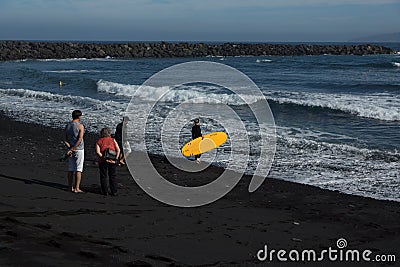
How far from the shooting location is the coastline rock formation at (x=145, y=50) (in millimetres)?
72062

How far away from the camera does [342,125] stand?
18141 mm

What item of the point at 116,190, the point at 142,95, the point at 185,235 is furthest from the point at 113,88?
the point at 185,235

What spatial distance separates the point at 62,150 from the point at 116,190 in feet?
14.6

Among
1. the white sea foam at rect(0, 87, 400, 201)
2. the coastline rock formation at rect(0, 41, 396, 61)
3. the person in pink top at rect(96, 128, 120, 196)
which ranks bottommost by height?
the white sea foam at rect(0, 87, 400, 201)

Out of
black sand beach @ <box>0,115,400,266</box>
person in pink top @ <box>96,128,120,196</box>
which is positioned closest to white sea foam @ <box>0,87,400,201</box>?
black sand beach @ <box>0,115,400,266</box>

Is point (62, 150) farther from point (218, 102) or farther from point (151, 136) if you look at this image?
point (218, 102)

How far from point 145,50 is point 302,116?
5886cm

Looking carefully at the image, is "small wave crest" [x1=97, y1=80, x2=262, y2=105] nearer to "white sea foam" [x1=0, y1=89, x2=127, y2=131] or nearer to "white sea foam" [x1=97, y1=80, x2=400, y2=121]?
"white sea foam" [x1=97, y1=80, x2=400, y2=121]

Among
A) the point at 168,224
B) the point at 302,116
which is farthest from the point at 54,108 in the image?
the point at 168,224

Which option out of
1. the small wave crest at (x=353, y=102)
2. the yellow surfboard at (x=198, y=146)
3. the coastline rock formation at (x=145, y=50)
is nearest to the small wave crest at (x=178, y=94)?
the small wave crest at (x=353, y=102)
